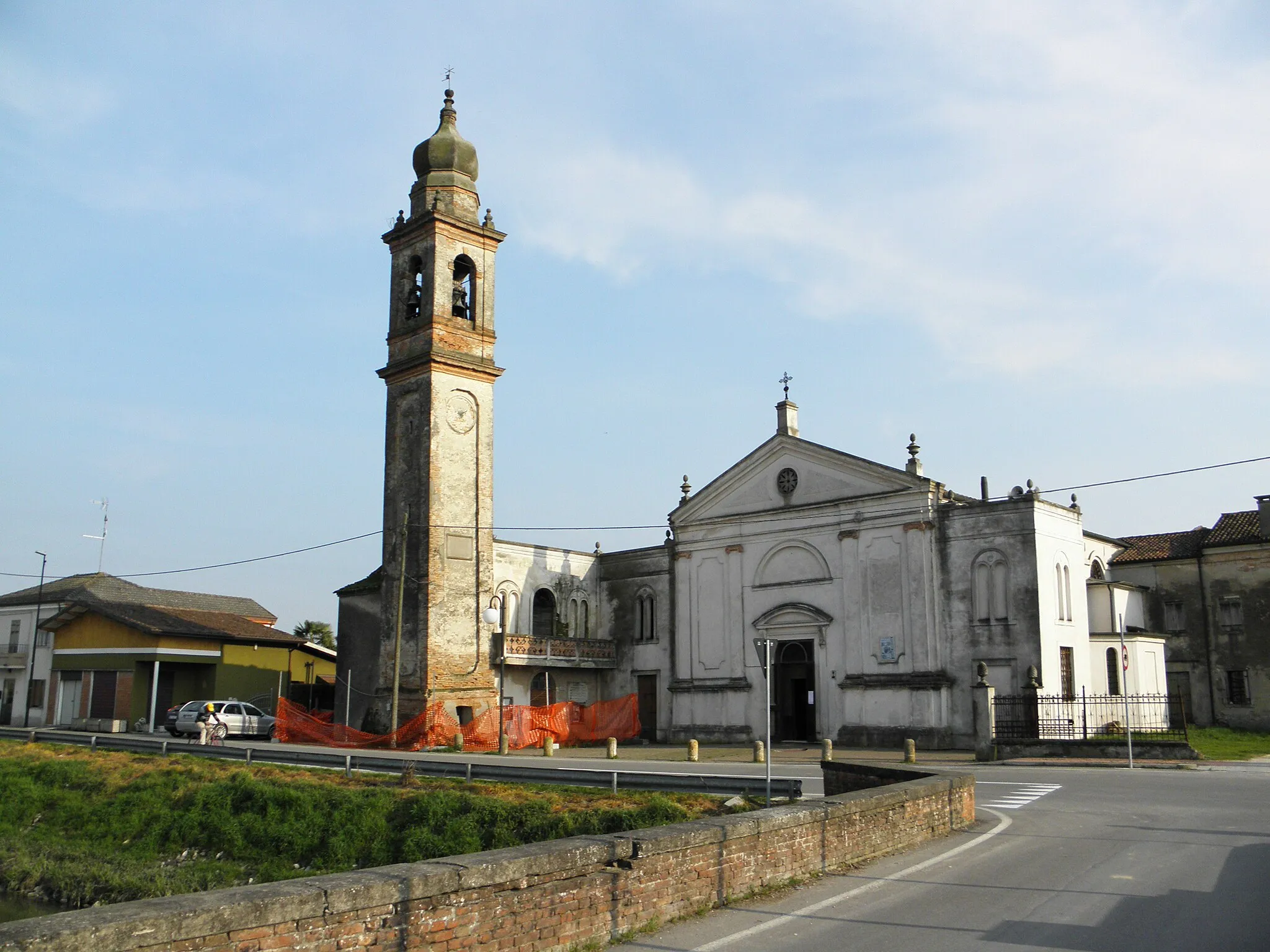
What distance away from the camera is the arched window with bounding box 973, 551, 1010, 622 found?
3075 cm

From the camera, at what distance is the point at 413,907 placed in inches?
262

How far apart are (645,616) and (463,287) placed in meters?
13.8

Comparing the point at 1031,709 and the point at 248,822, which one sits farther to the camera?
the point at 1031,709

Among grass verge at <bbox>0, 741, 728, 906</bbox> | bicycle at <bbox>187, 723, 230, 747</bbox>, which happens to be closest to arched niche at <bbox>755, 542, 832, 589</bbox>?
grass verge at <bbox>0, 741, 728, 906</bbox>

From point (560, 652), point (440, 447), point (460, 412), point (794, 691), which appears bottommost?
point (794, 691)

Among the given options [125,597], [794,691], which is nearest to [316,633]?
[125,597]

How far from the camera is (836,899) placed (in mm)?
9484

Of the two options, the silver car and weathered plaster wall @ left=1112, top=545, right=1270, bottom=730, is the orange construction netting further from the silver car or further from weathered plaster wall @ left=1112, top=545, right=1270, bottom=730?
weathered plaster wall @ left=1112, top=545, right=1270, bottom=730

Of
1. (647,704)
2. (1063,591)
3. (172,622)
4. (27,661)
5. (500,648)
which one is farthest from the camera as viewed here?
(27,661)

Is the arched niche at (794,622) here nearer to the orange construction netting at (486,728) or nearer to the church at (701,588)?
the church at (701,588)

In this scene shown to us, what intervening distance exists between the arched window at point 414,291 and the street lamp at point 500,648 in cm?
1028

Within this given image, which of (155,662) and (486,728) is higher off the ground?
(155,662)

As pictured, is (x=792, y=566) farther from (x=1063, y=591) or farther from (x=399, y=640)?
(x=399, y=640)

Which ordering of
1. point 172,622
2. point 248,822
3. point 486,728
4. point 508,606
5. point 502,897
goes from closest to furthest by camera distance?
point 502,897, point 248,822, point 486,728, point 508,606, point 172,622
